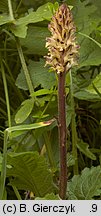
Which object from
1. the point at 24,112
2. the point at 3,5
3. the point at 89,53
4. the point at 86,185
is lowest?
the point at 86,185

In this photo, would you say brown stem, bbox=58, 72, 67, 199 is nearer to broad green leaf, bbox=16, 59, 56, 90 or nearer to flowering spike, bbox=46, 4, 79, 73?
flowering spike, bbox=46, 4, 79, 73

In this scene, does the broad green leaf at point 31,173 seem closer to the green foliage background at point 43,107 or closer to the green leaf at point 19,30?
the green foliage background at point 43,107

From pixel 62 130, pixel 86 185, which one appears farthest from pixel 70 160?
pixel 62 130

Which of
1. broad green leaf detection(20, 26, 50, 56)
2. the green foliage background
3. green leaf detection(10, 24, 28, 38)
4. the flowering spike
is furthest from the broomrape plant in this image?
broad green leaf detection(20, 26, 50, 56)

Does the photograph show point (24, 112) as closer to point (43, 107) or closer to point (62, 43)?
point (43, 107)

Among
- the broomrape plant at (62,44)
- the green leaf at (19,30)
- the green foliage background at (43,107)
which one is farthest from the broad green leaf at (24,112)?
the broomrape plant at (62,44)

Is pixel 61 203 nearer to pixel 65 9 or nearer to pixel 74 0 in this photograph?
pixel 65 9
